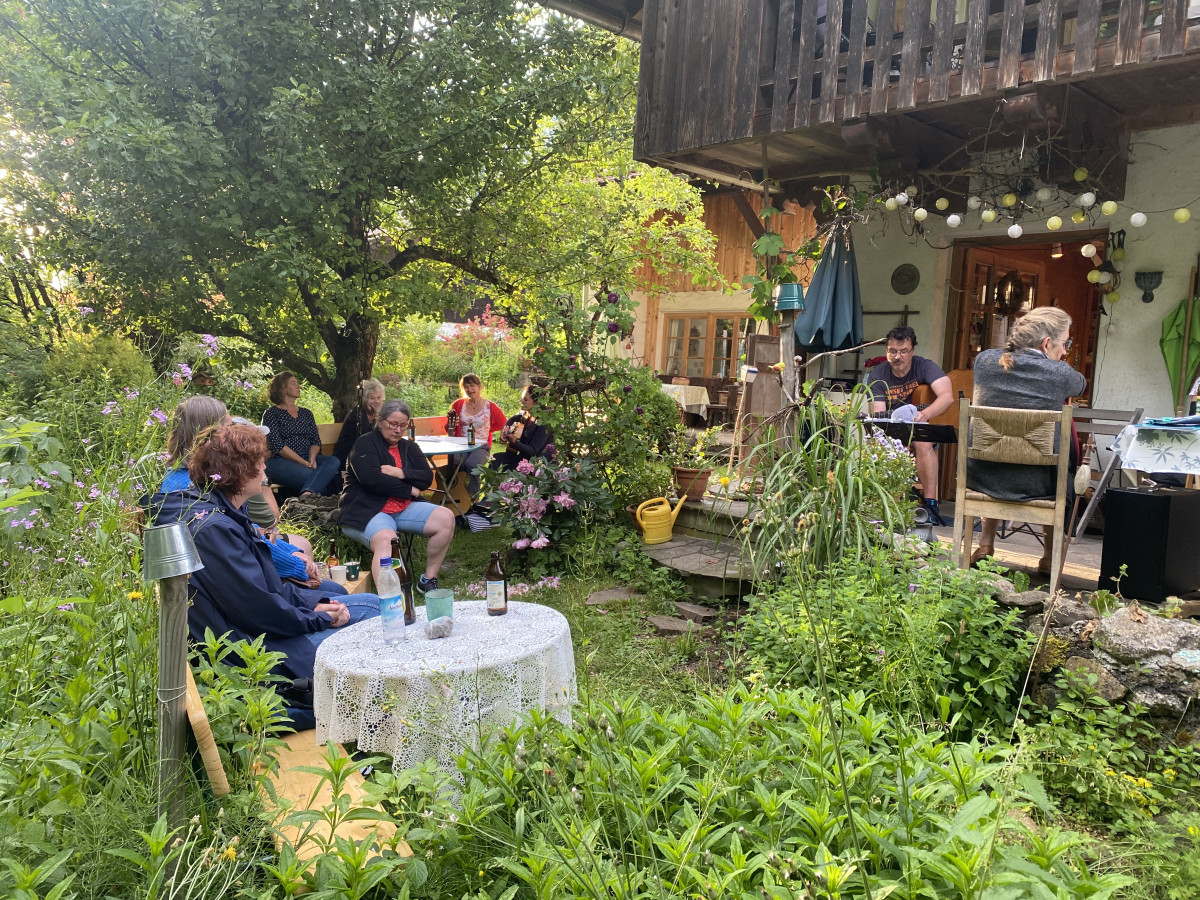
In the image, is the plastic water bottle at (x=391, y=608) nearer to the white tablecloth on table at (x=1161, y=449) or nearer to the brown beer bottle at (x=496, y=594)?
the brown beer bottle at (x=496, y=594)

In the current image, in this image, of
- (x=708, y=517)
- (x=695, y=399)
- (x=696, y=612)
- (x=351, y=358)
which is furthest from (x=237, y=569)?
(x=695, y=399)

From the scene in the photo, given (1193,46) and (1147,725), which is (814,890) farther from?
(1193,46)

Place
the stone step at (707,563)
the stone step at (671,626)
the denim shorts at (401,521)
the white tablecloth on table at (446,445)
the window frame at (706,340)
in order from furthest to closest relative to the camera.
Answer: the window frame at (706,340)
the white tablecloth on table at (446,445)
the denim shorts at (401,521)
the stone step at (707,563)
the stone step at (671,626)

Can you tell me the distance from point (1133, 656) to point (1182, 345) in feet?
12.6

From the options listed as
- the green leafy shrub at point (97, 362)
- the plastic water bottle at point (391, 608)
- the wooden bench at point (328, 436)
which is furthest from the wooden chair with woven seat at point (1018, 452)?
the wooden bench at point (328, 436)

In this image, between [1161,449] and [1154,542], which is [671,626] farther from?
[1161,449]

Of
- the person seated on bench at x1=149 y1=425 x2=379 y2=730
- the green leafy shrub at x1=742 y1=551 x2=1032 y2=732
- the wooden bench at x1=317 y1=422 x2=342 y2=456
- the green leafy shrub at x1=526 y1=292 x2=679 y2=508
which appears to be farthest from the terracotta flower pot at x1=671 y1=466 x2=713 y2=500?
the wooden bench at x1=317 y1=422 x2=342 y2=456

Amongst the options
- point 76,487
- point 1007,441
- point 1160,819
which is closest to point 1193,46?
point 1007,441

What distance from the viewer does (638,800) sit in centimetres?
170

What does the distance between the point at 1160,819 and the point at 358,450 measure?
4.44 meters

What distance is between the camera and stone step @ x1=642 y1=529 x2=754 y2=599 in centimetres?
489

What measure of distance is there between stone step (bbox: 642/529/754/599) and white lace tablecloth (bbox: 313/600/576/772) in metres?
2.24

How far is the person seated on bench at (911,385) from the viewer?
538 cm

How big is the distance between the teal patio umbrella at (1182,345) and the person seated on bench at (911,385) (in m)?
1.55
